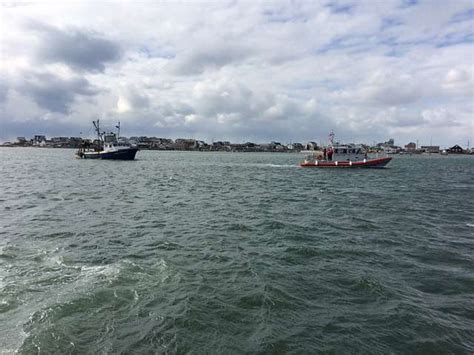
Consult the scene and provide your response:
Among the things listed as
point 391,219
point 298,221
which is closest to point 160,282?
point 298,221

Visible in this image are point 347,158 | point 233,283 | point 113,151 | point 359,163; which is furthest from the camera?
point 113,151

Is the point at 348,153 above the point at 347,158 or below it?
above

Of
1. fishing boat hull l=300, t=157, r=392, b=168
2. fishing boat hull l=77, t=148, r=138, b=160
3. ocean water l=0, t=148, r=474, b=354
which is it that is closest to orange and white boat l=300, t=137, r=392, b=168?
fishing boat hull l=300, t=157, r=392, b=168

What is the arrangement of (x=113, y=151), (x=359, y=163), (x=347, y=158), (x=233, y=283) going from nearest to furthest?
(x=233, y=283)
(x=359, y=163)
(x=347, y=158)
(x=113, y=151)

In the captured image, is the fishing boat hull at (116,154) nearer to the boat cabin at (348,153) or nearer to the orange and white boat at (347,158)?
the orange and white boat at (347,158)

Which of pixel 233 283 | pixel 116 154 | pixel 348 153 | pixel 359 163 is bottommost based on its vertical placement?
pixel 233 283

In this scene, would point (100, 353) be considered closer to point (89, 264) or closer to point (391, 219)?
point (89, 264)

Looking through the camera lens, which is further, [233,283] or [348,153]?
[348,153]

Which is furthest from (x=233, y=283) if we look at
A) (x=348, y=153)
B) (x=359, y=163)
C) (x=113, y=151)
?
(x=113, y=151)

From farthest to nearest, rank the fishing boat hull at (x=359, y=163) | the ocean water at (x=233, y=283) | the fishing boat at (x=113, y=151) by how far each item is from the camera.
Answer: the fishing boat at (x=113, y=151)
the fishing boat hull at (x=359, y=163)
the ocean water at (x=233, y=283)

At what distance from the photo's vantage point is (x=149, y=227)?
1892cm

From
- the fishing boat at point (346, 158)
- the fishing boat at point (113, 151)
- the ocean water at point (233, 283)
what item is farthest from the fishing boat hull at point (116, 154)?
the ocean water at point (233, 283)

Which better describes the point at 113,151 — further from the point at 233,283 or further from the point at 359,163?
the point at 233,283

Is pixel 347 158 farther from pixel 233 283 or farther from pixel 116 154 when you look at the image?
pixel 233 283
